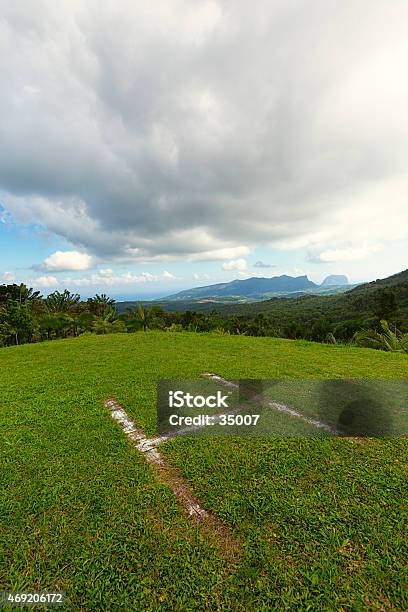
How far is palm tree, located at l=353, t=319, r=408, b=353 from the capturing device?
11.1 meters

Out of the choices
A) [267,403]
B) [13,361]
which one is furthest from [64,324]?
[267,403]

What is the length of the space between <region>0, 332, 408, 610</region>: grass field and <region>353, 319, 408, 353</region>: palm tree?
8771 mm

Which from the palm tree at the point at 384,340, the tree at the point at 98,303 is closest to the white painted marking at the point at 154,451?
the palm tree at the point at 384,340

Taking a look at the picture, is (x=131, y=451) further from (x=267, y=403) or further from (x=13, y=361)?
(x=13, y=361)

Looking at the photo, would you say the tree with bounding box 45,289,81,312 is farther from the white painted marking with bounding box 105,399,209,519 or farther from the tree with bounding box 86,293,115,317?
the white painted marking with bounding box 105,399,209,519

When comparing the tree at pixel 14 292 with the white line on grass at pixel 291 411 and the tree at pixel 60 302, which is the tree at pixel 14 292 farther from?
the white line on grass at pixel 291 411

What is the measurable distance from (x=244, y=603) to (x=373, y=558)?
1017 millimetres

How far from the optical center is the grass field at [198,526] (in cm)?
196

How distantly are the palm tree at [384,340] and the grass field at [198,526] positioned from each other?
8.77 m

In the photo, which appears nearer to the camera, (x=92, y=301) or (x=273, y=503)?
(x=273, y=503)

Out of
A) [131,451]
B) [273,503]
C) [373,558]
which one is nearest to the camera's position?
[373,558]

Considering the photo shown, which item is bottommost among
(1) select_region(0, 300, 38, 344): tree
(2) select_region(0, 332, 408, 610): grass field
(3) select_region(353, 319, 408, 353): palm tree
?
(3) select_region(353, 319, 408, 353): palm tree

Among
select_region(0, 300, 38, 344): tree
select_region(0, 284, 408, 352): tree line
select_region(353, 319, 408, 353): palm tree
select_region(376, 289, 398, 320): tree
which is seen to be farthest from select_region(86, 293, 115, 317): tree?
select_region(376, 289, 398, 320): tree

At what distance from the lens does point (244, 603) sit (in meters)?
1.88
